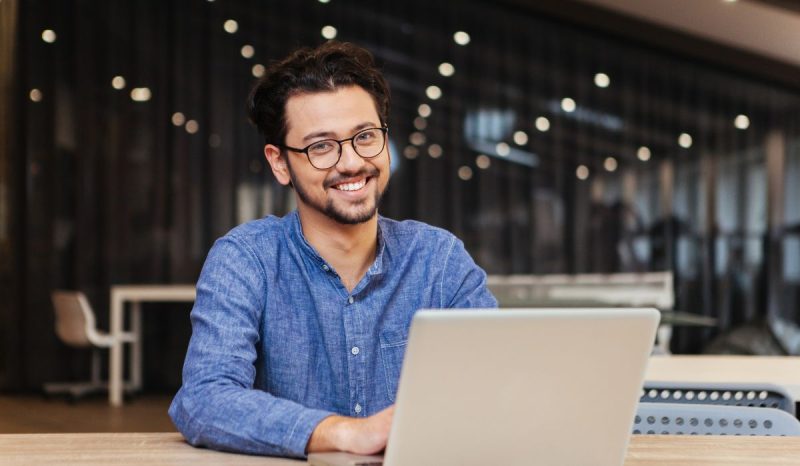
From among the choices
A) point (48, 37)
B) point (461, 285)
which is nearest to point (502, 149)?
point (48, 37)

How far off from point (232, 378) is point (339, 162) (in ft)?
1.34

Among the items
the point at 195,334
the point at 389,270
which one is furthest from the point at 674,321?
the point at 195,334

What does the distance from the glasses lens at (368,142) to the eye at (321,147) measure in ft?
0.13

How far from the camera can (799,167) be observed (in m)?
8.11

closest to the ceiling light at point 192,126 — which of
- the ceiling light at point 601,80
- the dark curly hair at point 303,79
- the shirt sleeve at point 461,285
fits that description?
the ceiling light at point 601,80

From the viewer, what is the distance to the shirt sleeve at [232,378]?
1225 mm

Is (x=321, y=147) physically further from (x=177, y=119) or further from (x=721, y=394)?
(x=177, y=119)

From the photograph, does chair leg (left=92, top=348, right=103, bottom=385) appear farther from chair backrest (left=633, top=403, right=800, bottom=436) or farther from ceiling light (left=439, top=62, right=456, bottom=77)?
chair backrest (left=633, top=403, right=800, bottom=436)

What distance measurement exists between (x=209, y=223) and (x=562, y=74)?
317 centimetres

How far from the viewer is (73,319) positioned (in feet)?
22.9

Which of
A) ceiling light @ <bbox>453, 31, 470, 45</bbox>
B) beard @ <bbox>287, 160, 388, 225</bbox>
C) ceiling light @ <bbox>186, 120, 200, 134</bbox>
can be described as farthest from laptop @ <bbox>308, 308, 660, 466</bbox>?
ceiling light @ <bbox>453, 31, 470, 45</bbox>

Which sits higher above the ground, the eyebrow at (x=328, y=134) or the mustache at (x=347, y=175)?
the eyebrow at (x=328, y=134)

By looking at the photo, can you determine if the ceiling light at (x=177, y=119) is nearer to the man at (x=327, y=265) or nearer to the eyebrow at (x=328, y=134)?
the man at (x=327, y=265)

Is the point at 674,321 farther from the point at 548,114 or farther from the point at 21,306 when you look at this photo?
the point at 21,306
